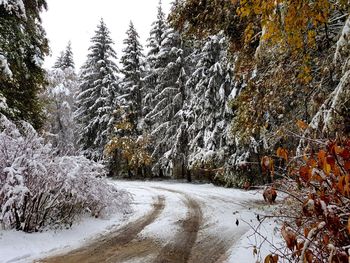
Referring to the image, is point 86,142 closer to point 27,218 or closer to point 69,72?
point 69,72

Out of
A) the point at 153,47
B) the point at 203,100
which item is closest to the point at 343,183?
the point at 203,100

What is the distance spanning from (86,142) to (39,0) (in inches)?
941

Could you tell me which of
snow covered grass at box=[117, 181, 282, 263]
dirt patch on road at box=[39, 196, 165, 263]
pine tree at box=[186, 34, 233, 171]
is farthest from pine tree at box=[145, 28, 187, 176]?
dirt patch on road at box=[39, 196, 165, 263]

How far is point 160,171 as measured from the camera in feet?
105

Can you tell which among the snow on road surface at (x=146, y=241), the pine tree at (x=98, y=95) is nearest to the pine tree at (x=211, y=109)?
the snow on road surface at (x=146, y=241)

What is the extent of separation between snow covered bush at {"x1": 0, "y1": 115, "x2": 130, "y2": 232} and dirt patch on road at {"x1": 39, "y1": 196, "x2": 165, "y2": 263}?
1383 mm

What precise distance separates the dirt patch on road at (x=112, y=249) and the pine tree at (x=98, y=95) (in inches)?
991

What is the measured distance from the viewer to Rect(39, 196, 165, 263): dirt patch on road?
21.0 ft

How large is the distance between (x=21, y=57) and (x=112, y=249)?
7.88m

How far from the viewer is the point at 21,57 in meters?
11.7

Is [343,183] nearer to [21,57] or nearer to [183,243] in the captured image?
[183,243]

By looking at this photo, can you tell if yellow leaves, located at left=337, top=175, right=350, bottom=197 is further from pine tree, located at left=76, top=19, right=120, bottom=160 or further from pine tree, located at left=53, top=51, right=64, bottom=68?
pine tree, located at left=53, top=51, right=64, bottom=68

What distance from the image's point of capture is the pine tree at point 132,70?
33.1 m

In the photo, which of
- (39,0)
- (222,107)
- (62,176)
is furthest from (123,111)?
(62,176)
